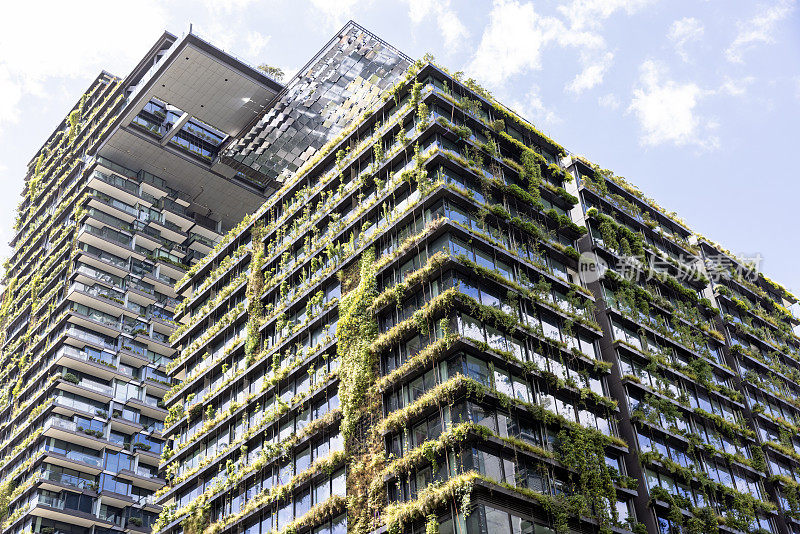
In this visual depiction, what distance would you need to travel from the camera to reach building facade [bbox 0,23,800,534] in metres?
42.9

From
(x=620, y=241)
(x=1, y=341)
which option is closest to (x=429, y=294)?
(x=620, y=241)

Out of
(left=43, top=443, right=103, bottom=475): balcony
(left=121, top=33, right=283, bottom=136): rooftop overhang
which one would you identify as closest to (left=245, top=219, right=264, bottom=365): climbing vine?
(left=121, top=33, right=283, bottom=136): rooftop overhang

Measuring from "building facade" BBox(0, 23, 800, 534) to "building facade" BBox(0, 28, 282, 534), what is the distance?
0.99ft

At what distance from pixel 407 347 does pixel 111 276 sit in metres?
45.8

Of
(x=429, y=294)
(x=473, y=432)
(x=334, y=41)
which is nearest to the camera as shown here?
(x=473, y=432)

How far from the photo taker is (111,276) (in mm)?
82000

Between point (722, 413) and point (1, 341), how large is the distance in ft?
230

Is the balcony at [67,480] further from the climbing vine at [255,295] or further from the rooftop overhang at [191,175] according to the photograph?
the rooftop overhang at [191,175]

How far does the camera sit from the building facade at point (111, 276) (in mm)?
70062

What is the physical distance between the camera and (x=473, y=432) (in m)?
39.2

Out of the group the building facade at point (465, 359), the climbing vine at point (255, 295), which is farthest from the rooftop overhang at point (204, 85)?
the climbing vine at point (255, 295)

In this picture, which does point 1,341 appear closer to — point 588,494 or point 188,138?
point 188,138

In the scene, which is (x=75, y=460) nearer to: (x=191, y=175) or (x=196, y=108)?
(x=191, y=175)

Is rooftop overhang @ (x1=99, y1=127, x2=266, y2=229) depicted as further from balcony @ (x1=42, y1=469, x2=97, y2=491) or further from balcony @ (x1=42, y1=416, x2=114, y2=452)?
balcony @ (x1=42, y1=469, x2=97, y2=491)
